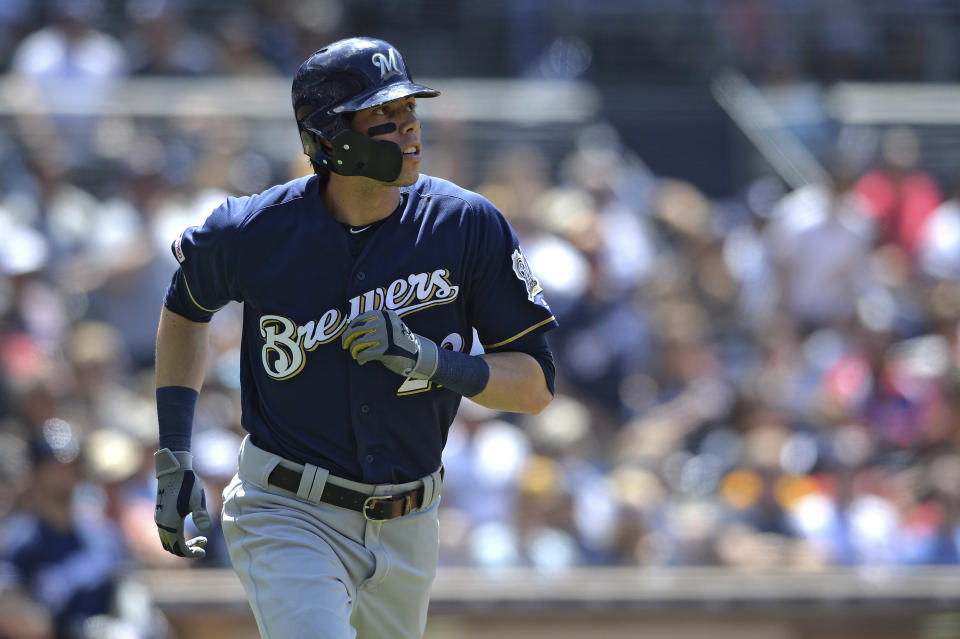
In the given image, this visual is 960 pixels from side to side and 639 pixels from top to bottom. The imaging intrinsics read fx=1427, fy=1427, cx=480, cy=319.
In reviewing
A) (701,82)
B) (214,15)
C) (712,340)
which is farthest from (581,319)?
(214,15)

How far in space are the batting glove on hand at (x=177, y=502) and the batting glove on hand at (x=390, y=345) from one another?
647mm

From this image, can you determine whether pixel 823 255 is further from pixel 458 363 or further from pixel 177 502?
pixel 177 502

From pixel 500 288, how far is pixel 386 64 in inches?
24.9

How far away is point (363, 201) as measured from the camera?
367 centimetres

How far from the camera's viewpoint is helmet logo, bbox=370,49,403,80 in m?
3.56

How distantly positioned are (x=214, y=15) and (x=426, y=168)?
3.14 metres

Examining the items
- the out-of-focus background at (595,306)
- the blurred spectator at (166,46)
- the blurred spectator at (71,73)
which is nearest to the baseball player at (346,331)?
the out-of-focus background at (595,306)

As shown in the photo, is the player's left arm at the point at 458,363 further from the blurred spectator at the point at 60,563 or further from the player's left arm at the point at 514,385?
the blurred spectator at the point at 60,563

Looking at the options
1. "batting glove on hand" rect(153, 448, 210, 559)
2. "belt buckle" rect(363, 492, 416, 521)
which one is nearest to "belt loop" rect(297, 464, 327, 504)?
"belt buckle" rect(363, 492, 416, 521)

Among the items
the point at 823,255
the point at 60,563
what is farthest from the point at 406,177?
the point at 823,255

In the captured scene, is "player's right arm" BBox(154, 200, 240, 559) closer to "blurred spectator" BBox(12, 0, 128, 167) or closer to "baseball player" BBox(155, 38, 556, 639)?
"baseball player" BBox(155, 38, 556, 639)

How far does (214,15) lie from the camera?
37.2 feet

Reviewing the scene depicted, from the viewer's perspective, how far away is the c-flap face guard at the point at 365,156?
138 inches

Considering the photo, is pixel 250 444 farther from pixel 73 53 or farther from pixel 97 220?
pixel 73 53
